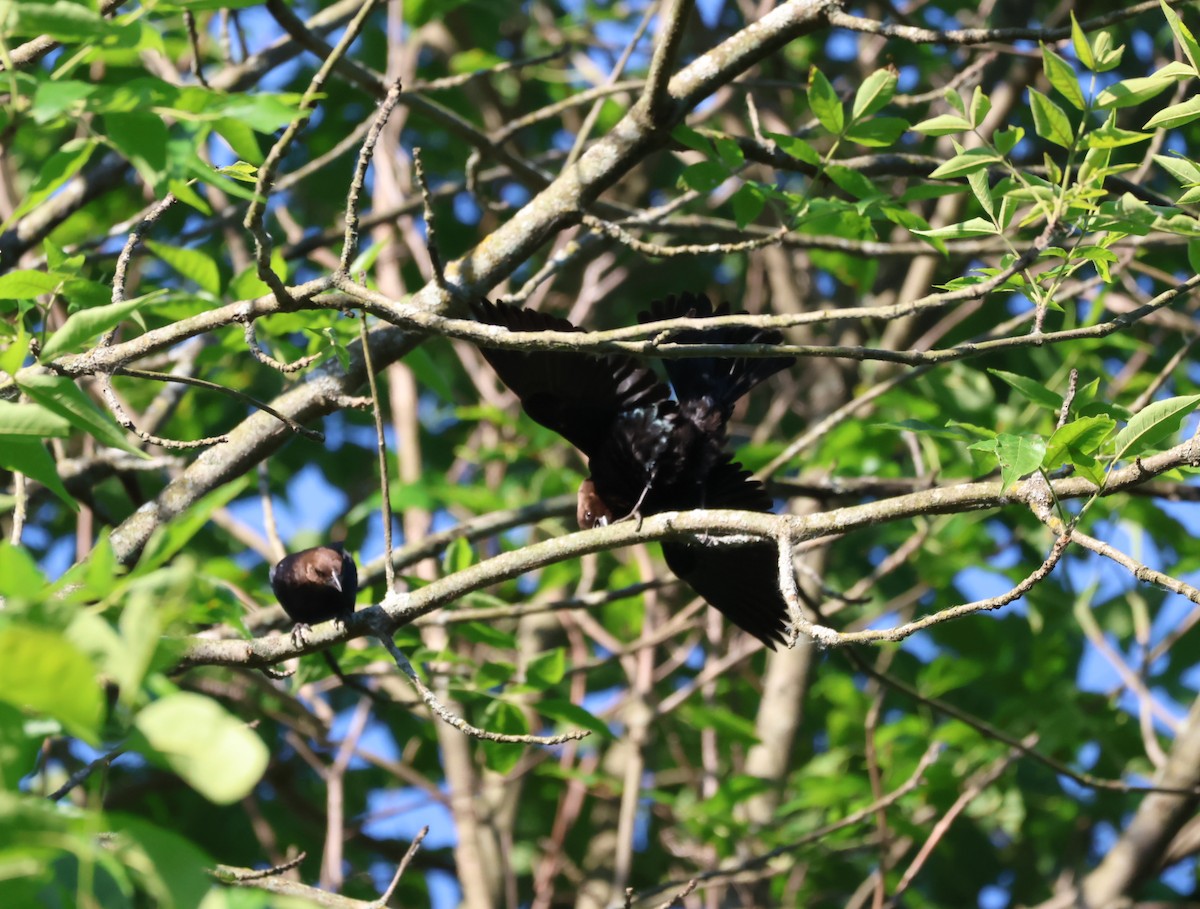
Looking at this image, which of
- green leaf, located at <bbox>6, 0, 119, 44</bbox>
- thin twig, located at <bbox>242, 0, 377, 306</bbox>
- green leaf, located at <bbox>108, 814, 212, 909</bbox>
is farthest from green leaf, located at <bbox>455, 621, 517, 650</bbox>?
green leaf, located at <bbox>108, 814, 212, 909</bbox>

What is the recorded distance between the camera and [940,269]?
Answer: 519 centimetres

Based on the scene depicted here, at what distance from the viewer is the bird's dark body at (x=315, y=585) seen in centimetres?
350

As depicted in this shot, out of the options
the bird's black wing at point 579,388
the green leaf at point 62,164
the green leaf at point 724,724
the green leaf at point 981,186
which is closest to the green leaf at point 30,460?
the green leaf at point 62,164

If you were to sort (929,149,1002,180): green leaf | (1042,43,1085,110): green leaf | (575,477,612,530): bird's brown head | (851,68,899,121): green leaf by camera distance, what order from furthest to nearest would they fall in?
(575,477,612,530): bird's brown head, (851,68,899,121): green leaf, (929,149,1002,180): green leaf, (1042,43,1085,110): green leaf

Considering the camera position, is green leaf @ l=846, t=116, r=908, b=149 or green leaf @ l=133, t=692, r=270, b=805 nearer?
green leaf @ l=133, t=692, r=270, b=805

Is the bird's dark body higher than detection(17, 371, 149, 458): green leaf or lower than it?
lower

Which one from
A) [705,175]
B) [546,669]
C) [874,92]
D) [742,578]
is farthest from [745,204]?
[742,578]

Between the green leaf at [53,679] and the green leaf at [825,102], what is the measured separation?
2020 millimetres

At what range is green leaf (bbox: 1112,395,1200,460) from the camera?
2.00m

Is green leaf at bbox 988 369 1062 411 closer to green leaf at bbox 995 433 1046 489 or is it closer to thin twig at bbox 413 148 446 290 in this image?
green leaf at bbox 995 433 1046 489

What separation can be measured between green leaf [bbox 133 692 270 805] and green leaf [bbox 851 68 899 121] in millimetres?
1988

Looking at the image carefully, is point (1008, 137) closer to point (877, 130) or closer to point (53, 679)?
point (877, 130)

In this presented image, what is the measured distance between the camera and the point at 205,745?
42.9 inches

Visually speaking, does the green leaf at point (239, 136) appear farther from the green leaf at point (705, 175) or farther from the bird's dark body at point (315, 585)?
the bird's dark body at point (315, 585)
